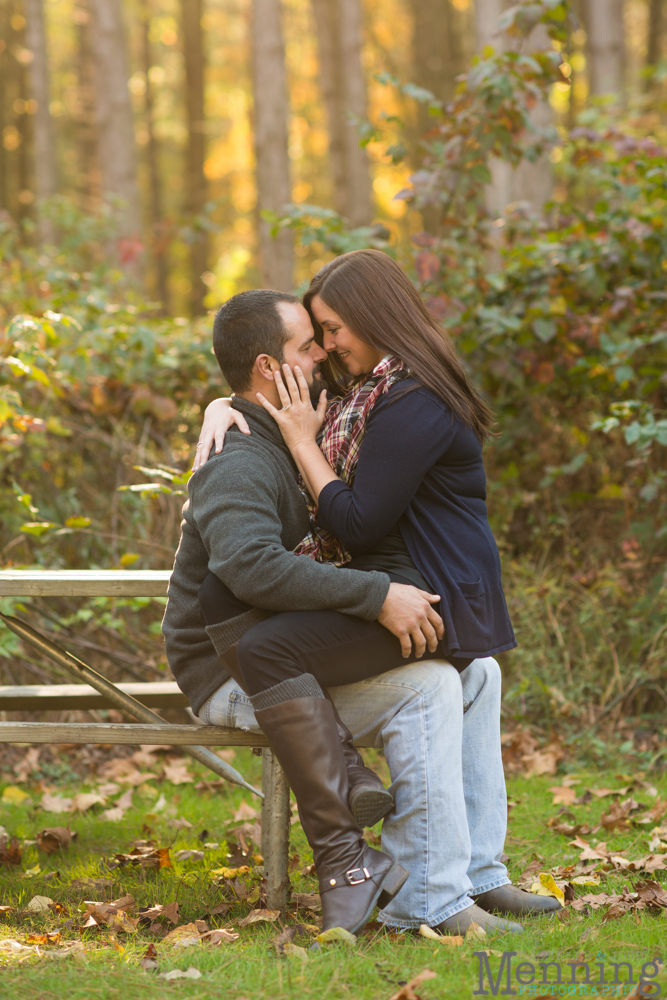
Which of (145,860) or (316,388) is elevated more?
(316,388)

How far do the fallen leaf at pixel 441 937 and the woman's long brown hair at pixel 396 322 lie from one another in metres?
1.41

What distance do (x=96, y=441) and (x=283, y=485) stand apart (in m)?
2.61

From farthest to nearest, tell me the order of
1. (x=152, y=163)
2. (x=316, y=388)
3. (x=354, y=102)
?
(x=152, y=163) → (x=354, y=102) → (x=316, y=388)

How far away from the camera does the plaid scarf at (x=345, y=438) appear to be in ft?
9.20

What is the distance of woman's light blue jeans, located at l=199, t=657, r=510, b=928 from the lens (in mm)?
2559

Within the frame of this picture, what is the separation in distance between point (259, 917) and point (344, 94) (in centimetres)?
1231

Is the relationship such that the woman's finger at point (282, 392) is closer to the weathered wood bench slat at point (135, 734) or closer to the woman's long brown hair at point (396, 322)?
the woman's long brown hair at point (396, 322)

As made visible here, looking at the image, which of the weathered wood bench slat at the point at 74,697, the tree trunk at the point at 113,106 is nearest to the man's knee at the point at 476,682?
the weathered wood bench slat at the point at 74,697

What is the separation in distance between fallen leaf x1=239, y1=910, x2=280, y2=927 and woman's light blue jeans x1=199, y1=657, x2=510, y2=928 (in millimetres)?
340

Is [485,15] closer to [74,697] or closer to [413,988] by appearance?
[74,697]

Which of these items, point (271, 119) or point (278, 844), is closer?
point (278, 844)

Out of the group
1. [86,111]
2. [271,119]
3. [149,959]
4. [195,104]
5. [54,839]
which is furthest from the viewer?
[86,111]

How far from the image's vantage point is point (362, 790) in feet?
8.09

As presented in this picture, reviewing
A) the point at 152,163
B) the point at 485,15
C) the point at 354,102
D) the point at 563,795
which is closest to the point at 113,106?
the point at 354,102
